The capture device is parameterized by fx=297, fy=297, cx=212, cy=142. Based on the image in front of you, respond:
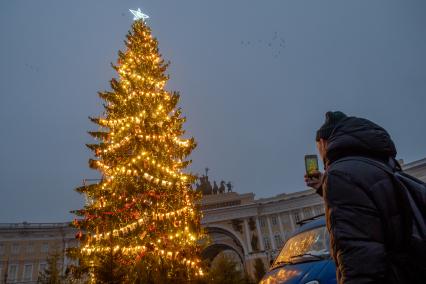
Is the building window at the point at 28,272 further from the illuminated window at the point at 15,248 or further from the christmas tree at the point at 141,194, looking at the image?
the christmas tree at the point at 141,194

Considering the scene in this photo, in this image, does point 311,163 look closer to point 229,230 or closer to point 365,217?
point 365,217

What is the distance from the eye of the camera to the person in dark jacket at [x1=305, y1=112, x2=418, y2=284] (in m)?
1.57

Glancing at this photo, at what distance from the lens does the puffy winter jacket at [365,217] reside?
61.8 inches

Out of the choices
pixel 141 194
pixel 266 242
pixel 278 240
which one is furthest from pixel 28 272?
pixel 141 194

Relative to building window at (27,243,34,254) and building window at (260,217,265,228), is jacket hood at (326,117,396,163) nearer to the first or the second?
building window at (260,217,265,228)

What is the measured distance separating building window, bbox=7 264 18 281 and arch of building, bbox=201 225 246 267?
30.1 meters

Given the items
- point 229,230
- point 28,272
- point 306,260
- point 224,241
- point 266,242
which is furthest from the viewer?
point 224,241

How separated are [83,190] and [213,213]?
128ft

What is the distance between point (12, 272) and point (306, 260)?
58340 millimetres

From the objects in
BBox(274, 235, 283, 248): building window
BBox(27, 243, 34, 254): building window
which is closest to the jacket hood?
BBox(274, 235, 283, 248): building window

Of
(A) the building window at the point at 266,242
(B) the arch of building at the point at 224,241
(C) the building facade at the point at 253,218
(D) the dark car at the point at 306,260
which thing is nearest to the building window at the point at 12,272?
(B) the arch of building at the point at 224,241

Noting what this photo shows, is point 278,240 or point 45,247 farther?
point 45,247

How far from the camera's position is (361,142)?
1923 millimetres

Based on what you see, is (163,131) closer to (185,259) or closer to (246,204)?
(185,259)
